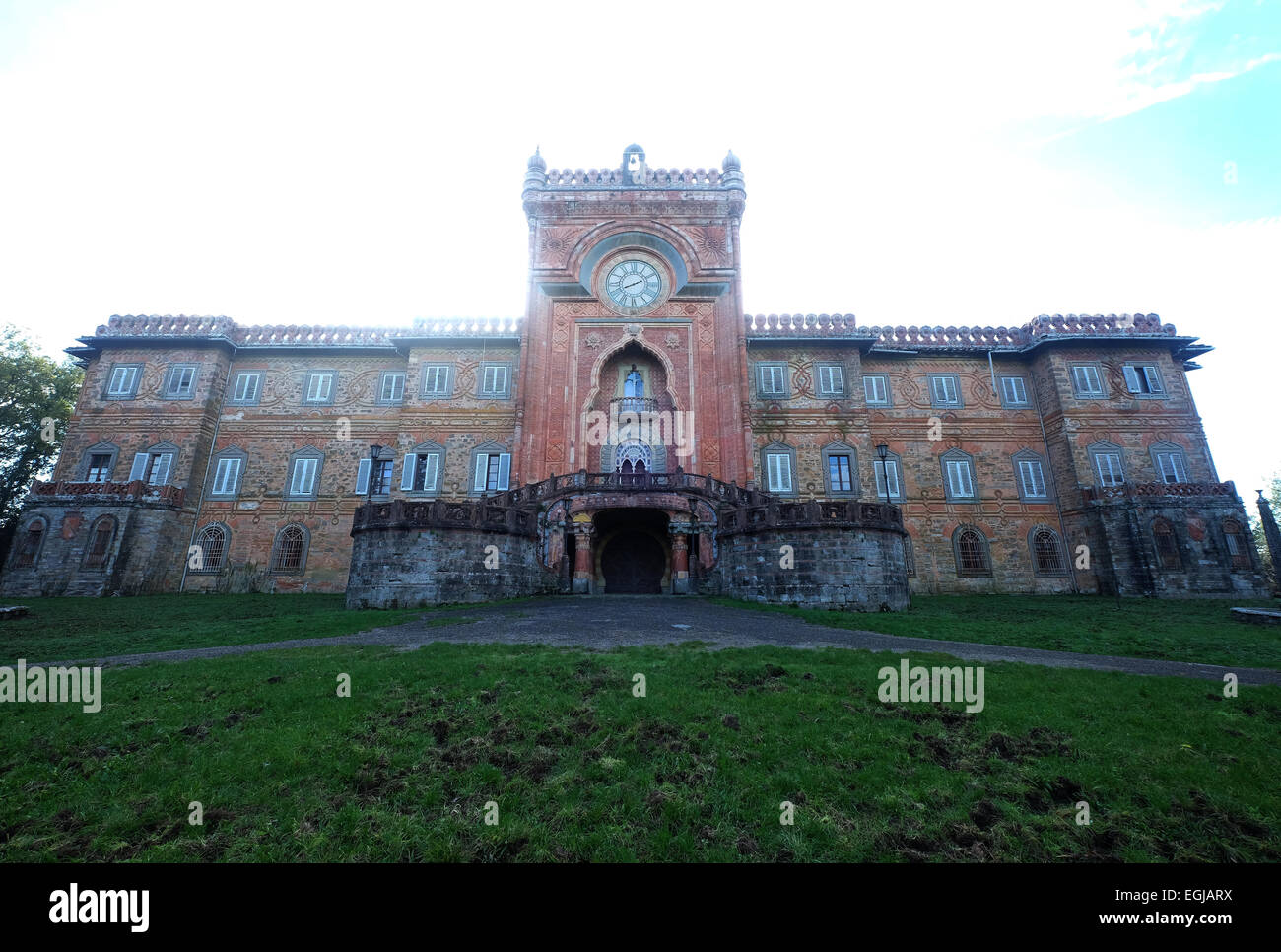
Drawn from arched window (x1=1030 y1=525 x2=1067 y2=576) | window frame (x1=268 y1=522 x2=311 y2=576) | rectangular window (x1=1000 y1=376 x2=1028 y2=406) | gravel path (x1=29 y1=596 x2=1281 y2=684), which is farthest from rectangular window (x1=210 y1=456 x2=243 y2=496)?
rectangular window (x1=1000 y1=376 x2=1028 y2=406)

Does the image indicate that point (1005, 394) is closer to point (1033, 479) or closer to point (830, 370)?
point (1033, 479)

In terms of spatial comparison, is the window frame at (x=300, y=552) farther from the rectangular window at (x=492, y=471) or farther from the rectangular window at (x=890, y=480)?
the rectangular window at (x=890, y=480)

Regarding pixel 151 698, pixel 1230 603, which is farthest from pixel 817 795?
pixel 1230 603

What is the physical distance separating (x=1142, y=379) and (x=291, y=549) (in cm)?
4369

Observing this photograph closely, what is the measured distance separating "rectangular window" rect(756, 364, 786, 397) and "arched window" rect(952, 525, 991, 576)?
11.2 meters

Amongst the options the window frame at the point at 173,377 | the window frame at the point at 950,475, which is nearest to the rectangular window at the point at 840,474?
the window frame at the point at 950,475

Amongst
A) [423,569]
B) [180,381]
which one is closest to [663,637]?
[423,569]

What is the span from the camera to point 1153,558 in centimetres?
2248

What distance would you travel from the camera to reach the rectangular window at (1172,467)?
24.9 meters

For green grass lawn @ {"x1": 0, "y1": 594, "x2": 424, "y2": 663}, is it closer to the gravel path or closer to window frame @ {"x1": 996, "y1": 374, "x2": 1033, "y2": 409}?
the gravel path

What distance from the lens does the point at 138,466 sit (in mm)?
25984

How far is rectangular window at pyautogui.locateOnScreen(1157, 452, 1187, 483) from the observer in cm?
2489
